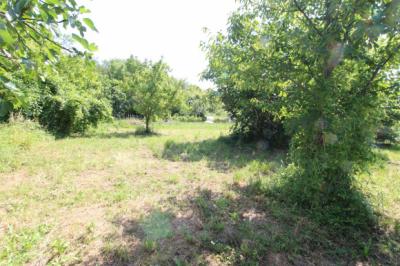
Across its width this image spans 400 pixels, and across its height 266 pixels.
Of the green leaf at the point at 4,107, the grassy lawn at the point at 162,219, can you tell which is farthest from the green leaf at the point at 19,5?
the grassy lawn at the point at 162,219

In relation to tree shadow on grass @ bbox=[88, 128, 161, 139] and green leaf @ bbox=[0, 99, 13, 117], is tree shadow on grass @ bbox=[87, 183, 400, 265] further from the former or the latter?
tree shadow on grass @ bbox=[88, 128, 161, 139]

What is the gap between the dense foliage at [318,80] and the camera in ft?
9.40

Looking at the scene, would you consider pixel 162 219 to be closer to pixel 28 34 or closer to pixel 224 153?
pixel 28 34

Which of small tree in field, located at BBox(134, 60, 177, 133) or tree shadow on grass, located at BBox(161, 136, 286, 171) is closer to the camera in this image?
tree shadow on grass, located at BBox(161, 136, 286, 171)

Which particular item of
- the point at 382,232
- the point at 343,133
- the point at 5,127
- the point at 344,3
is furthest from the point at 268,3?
the point at 5,127

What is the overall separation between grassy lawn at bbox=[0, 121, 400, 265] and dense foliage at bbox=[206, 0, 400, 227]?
51 cm

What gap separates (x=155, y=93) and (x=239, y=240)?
9.59m

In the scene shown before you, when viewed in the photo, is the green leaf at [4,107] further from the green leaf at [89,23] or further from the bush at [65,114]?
the bush at [65,114]

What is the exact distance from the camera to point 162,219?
3.05m

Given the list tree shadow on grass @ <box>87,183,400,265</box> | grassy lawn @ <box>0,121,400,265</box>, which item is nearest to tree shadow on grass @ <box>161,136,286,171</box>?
grassy lawn @ <box>0,121,400,265</box>

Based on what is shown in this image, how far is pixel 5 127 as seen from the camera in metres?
6.56

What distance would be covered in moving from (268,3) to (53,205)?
4.26 meters

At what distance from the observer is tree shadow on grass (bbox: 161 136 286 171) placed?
6051 mm

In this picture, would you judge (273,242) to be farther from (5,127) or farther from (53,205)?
(5,127)
